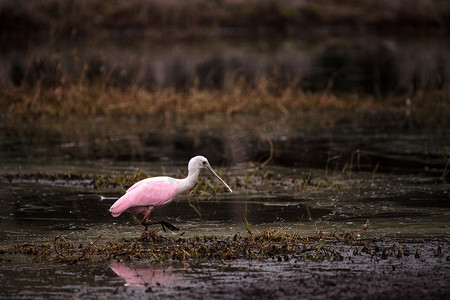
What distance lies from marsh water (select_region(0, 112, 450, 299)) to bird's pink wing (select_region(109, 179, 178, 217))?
361 mm

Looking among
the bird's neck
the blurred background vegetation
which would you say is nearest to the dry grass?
the blurred background vegetation

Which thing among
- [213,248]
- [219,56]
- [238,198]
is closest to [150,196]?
[213,248]

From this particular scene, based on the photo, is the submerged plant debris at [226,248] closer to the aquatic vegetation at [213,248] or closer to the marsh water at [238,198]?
the aquatic vegetation at [213,248]

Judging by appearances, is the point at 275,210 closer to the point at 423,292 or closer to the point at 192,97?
the point at 423,292

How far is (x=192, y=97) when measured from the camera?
73.3 feet

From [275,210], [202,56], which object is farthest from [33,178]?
[202,56]

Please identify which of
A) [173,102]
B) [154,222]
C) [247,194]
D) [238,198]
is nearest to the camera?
[154,222]

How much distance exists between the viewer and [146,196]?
9.25 meters

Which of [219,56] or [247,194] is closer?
[247,194]

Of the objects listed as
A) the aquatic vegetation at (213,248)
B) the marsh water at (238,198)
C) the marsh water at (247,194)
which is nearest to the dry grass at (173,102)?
the marsh water at (247,194)

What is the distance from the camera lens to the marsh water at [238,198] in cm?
746

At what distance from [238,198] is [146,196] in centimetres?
273

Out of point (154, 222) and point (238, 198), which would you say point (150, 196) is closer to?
point (154, 222)

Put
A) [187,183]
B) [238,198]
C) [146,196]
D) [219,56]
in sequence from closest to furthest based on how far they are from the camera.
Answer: [146,196] < [187,183] < [238,198] < [219,56]
